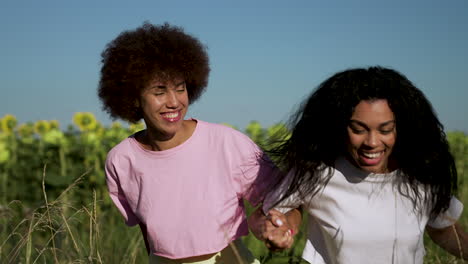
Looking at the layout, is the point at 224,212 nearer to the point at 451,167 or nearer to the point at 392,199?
the point at 392,199

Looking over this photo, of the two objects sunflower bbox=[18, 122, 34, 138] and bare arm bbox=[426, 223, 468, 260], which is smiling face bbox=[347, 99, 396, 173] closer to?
→ bare arm bbox=[426, 223, 468, 260]

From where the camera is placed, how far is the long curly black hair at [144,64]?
251cm

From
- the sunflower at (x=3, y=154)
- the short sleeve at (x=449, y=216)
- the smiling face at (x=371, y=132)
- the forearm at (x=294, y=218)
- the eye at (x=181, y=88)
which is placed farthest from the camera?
the sunflower at (x=3, y=154)

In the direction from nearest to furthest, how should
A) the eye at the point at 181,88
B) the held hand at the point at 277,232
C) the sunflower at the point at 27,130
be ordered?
1. the held hand at the point at 277,232
2. the eye at the point at 181,88
3. the sunflower at the point at 27,130

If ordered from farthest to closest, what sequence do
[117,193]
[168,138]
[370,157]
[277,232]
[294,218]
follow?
[117,193] → [168,138] → [294,218] → [370,157] → [277,232]

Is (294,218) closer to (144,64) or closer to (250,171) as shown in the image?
(250,171)

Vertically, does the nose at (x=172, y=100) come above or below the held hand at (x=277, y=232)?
above

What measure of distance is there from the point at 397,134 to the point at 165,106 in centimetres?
91

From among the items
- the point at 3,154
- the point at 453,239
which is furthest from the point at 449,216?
the point at 3,154

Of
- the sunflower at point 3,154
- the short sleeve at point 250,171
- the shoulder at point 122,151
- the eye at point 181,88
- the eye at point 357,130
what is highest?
the eye at point 181,88

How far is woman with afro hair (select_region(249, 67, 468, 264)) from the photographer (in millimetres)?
2174

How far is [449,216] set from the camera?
7.73 feet

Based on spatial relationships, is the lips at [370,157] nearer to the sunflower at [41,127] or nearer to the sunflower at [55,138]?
the sunflower at [55,138]

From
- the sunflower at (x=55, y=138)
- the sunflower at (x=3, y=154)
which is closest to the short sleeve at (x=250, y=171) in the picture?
the sunflower at (x=55, y=138)
